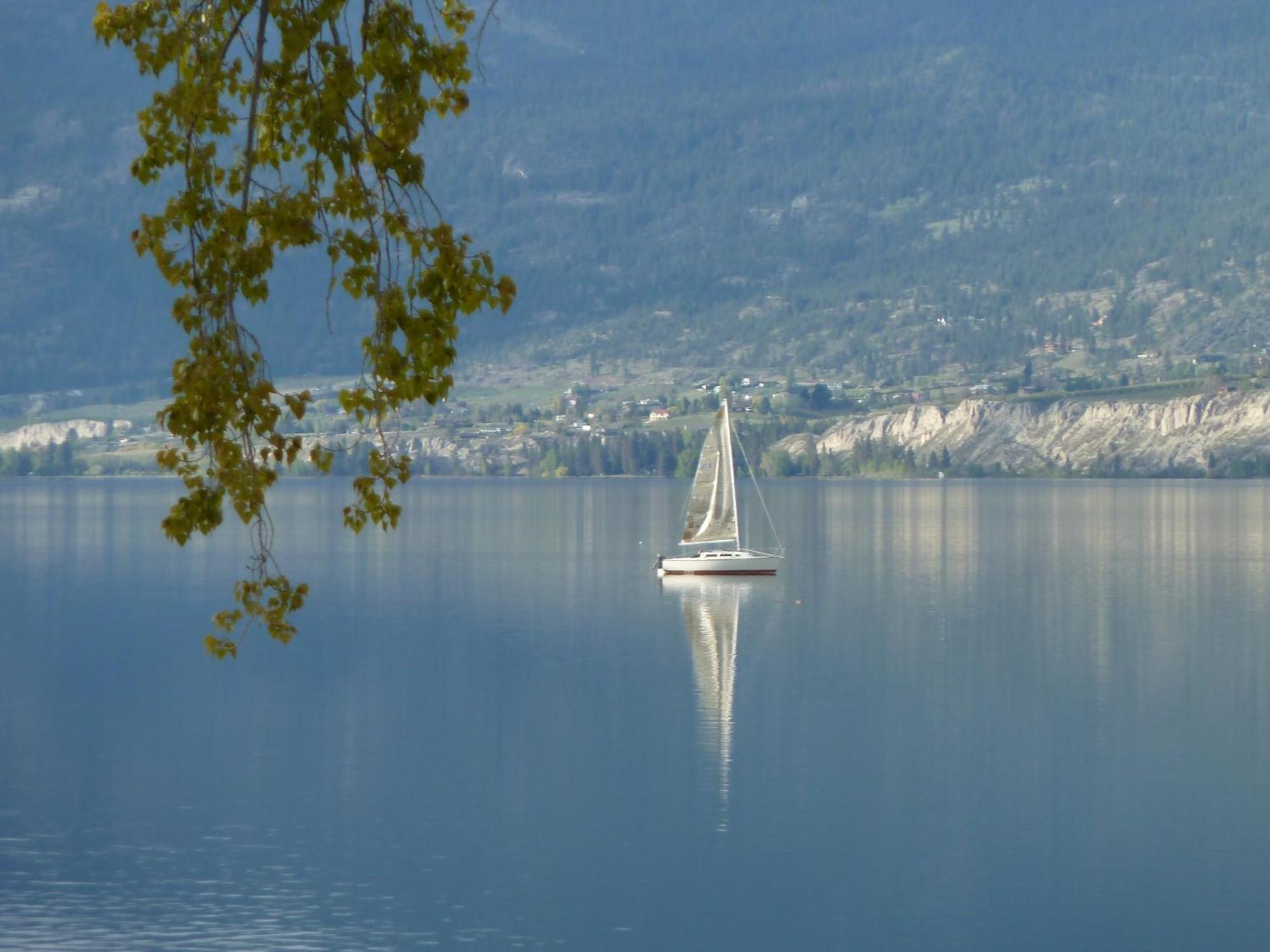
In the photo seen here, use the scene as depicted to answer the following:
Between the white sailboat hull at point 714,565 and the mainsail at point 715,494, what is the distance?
119cm

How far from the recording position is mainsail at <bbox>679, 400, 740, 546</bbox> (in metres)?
119

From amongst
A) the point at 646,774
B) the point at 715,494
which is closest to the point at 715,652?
the point at 646,774

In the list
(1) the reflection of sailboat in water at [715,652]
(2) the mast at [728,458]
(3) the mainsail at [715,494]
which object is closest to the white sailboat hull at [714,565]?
(1) the reflection of sailboat in water at [715,652]

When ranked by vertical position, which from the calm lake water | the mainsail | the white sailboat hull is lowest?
the calm lake water

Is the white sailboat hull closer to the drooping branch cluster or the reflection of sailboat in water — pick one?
the reflection of sailboat in water

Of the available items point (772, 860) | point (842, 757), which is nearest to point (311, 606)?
point (842, 757)

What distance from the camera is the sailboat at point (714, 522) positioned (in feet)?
396

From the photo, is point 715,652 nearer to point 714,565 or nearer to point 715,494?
point 715,494

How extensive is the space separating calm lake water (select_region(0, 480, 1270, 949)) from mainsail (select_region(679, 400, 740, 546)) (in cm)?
1022

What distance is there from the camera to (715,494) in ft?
405

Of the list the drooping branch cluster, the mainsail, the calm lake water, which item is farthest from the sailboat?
the drooping branch cluster

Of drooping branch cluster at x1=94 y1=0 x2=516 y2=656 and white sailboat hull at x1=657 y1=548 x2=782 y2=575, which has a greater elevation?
drooping branch cluster at x1=94 y1=0 x2=516 y2=656

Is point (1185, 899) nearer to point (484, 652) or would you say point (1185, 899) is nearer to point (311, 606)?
point (484, 652)

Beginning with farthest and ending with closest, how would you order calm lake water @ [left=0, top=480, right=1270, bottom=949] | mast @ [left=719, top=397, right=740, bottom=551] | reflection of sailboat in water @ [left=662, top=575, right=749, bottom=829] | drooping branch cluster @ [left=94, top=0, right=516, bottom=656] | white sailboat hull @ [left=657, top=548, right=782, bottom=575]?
white sailboat hull @ [left=657, top=548, right=782, bottom=575], mast @ [left=719, top=397, right=740, bottom=551], reflection of sailboat in water @ [left=662, top=575, right=749, bottom=829], calm lake water @ [left=0, top=480, right=1270, bottom=949], drooping branch cluster @ [left=94, top=0, right=516, bottom=656]
